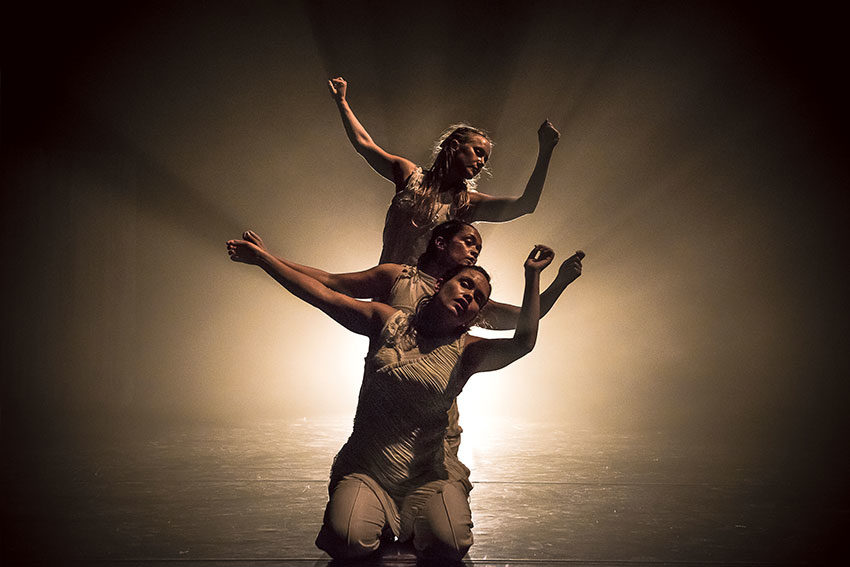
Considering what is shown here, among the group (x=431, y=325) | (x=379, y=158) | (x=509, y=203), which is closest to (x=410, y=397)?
(x=431, y=325)

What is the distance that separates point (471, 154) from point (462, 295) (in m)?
0.60

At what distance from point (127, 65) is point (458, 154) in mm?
3404

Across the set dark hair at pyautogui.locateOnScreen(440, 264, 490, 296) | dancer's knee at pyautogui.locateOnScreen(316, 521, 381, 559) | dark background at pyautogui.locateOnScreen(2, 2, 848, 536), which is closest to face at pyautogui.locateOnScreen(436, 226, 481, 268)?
dark hair at pyautogui.locateOnScreen(440, 264, 490, 296)

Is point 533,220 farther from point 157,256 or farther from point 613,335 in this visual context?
point 157,256

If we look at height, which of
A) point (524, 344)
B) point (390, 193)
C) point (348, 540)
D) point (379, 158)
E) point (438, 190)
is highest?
point (390, 193)

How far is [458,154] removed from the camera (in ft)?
8.68

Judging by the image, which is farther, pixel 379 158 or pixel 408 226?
pixel 379 158

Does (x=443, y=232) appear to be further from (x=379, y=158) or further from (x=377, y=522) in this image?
(x=377, y=522)

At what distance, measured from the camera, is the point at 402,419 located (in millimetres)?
2213

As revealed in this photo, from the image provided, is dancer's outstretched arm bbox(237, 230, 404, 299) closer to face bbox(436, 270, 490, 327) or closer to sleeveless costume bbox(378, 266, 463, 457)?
sleeveless costume bbox(378, 266, 463, 457)

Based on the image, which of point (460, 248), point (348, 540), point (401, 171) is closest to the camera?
point (348, 540)

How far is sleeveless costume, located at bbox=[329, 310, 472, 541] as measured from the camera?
219 centimetres

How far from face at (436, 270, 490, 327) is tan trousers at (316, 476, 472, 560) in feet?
1.40

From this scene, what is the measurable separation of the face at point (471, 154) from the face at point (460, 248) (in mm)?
290
